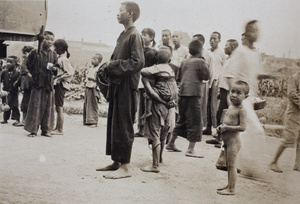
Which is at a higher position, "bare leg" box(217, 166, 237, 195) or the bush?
the bush

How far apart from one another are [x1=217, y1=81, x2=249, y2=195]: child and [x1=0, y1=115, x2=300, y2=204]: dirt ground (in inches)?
6.3

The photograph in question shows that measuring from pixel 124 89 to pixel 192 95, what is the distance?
1.24 meters

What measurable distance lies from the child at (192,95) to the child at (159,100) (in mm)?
589

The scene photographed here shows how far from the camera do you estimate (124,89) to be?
9.37 feet

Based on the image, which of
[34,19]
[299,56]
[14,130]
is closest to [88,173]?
[34,19]

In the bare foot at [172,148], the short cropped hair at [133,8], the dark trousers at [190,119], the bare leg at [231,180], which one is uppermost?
the short cropped hair at [133,8]

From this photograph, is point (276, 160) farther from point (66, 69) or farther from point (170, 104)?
point (66, 69)

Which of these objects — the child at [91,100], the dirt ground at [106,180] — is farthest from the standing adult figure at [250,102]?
the child at [91,100]

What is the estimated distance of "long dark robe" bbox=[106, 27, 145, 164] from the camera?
282cm

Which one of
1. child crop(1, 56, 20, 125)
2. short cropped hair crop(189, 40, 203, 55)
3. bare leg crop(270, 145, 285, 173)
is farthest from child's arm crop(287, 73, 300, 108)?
child crop(1, 56, 20, 125)

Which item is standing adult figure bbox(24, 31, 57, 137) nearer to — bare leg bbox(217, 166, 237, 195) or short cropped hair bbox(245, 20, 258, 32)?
short cropped hair bbox(245, 20, 258, 32)

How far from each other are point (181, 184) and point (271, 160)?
124cm

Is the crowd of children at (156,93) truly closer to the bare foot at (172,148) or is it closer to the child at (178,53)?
the bare foot at (172,148)

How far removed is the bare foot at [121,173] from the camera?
2.83m
